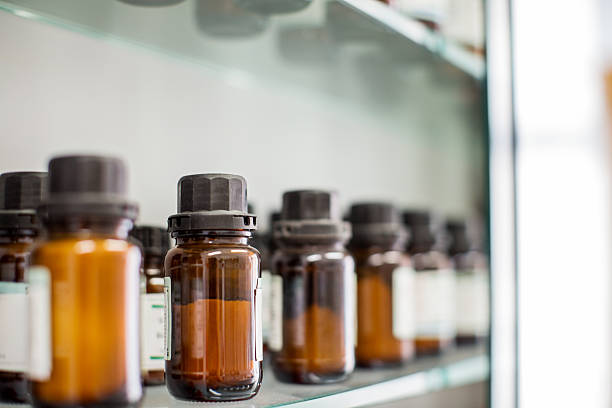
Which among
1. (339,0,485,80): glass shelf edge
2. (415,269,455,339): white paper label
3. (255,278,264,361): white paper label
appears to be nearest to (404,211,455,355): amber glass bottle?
(415,269,455,339): white paper label

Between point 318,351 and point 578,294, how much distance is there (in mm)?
1628

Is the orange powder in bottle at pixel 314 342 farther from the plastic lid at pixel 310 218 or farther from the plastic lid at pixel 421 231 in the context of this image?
the plastic lid at pixel 421 231

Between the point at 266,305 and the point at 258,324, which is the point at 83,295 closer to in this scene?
the point at 258,324

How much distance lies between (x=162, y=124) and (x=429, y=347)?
0.54 meters

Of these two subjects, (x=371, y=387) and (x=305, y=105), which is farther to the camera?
(x=305, y=105)

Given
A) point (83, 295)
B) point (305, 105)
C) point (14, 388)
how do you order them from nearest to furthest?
point (83, 295) < point (14, 388) < point (305, 105)

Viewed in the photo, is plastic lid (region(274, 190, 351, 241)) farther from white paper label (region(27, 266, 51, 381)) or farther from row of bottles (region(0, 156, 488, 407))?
white paper label (region(27, 266, 51, 381))

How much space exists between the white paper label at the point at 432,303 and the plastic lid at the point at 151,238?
482 mm

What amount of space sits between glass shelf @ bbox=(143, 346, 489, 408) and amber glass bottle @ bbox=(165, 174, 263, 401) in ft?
0.09

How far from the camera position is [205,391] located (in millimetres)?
697

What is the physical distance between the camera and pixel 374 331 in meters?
1.03

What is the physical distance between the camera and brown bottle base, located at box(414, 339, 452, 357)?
1165 millimetres

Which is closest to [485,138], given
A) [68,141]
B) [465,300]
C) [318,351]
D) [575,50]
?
[465,300]

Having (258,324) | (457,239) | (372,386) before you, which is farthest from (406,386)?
(457,239)
